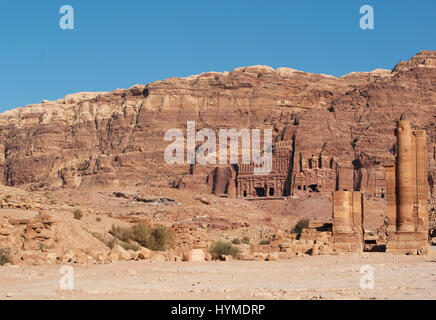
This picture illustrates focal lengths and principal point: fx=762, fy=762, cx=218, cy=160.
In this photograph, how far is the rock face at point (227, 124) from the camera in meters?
92.1

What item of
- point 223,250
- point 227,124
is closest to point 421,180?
point 223,250

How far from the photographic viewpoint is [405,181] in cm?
2566

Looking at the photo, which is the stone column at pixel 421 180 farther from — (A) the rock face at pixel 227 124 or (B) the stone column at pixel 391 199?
(A) the rock face at pixel 227 124

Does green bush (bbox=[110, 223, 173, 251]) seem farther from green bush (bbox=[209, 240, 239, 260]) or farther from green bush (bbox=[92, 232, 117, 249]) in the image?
green bush (bbox=[209, 240, 239, 260])

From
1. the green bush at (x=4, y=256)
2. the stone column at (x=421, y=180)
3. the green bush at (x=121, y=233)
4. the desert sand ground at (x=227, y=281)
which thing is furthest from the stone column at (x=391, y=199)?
the green bush at (x=4, y=256)

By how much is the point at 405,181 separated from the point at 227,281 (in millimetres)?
11994

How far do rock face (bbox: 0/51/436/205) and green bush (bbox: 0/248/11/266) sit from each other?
67410mm

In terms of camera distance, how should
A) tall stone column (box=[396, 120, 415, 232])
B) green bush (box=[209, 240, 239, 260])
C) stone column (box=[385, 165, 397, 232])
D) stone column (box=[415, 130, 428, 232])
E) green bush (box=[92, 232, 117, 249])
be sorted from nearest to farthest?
tall stone column (box=[396, 120, 415, 232]), stone column (box=[415, 130, 428, 232]), green bush (box=[209, 240, 239, 260]), stone column (box=[385, 165, 397, 232]), green bush (box=[92, 232, 117, 249])

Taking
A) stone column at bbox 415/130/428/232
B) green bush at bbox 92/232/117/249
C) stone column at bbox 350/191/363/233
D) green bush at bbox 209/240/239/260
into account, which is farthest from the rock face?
green bush at bbox 92/232/117/249

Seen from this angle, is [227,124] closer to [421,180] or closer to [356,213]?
[356,213]

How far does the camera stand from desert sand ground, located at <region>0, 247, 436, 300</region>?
1266 centimetres
